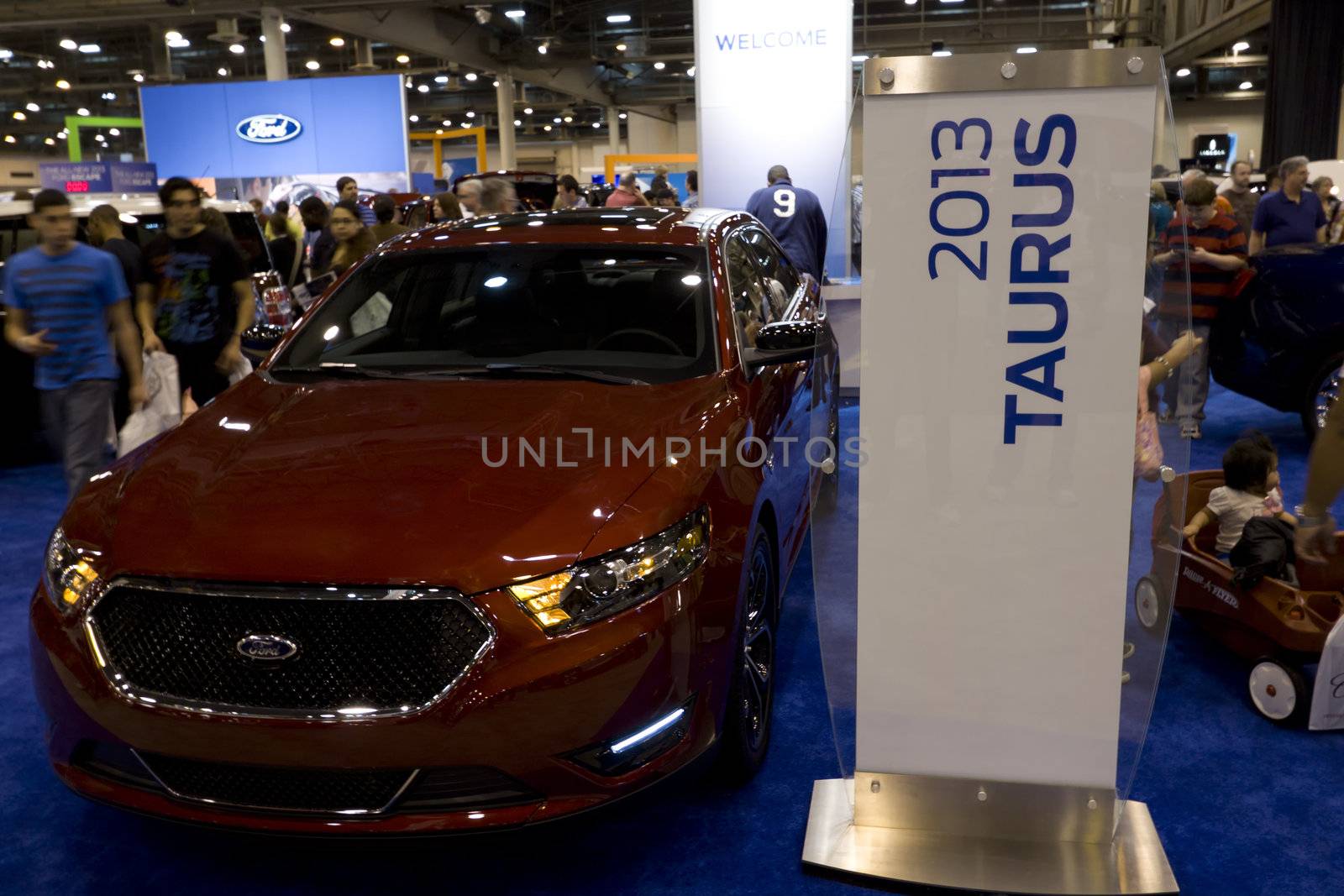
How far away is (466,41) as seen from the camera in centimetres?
2433

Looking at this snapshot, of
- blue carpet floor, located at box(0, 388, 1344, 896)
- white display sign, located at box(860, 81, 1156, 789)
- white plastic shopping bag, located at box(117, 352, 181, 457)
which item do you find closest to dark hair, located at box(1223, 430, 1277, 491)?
blue carpet floor, located at box(0, 388, 1344, 896)

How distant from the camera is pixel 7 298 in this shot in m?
4.52

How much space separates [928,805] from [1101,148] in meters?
1.49

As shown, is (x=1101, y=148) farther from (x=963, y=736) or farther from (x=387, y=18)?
(x=387, y=18)

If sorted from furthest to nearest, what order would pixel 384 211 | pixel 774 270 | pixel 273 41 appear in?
pixel 273 41, pixel 384 211, pixel 774 270

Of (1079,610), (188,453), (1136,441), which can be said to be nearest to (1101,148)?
(1136,441)

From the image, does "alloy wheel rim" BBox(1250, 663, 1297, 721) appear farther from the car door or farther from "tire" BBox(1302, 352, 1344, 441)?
"tire" BBox(1302, 352, 1344, 441)

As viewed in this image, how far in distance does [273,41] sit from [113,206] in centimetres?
1273

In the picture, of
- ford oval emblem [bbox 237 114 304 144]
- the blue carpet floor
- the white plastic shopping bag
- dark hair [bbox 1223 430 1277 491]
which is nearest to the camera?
the blue carpet floor

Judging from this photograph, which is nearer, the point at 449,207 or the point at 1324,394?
the point at 1324,394

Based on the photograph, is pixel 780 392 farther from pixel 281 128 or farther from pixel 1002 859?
pixel 281 128

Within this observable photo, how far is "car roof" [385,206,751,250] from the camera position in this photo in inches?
141

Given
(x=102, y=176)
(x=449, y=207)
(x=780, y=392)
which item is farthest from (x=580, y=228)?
(x=102, y=176)

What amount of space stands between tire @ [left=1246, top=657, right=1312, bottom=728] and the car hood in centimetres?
189
